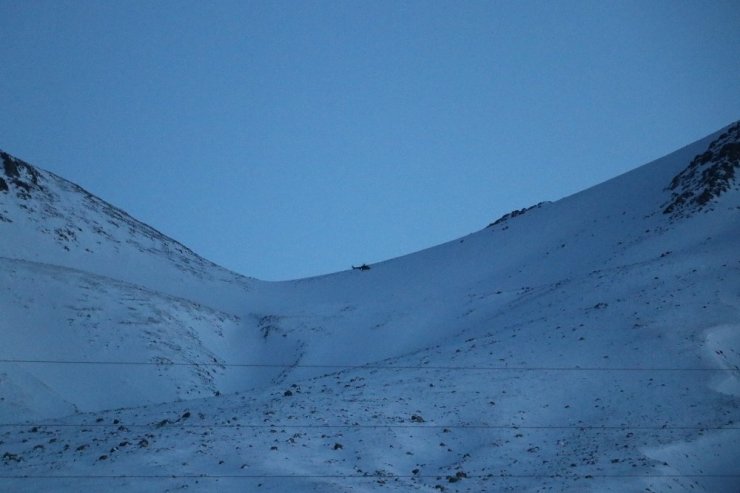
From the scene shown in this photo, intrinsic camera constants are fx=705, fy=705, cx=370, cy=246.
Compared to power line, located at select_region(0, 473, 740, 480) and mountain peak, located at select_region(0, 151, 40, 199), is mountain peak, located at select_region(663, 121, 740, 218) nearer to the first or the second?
power line, located at select_region(0, 473, 740, 480)

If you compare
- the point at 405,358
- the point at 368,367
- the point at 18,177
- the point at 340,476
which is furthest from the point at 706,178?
the point at 18,177

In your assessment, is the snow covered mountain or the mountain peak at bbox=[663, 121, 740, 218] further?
the mountain peak at bbox=[663, 121, 740, 218]

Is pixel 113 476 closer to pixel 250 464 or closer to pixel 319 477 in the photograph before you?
pixel 250 464

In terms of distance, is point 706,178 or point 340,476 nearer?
point 340,476

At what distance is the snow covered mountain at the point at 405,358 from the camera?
2003 centimetres

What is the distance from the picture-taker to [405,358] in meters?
34.9

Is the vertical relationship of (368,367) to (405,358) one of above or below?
above

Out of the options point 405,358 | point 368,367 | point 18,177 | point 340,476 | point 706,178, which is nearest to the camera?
point 340,476

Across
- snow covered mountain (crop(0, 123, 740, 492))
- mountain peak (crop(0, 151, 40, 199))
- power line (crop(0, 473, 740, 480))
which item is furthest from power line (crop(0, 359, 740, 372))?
mountain peak (crop(0, 151, 40, 199))

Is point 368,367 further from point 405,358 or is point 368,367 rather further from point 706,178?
point 706,178

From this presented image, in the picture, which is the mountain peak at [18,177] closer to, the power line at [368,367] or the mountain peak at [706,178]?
the power line at [368,367]

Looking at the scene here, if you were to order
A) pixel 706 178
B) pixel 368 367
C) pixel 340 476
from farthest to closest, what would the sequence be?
pixel 706 178 → pixel 368 367 → pixel 340 476

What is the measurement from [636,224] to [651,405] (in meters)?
28.8

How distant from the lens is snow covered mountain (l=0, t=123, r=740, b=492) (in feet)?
65.7
